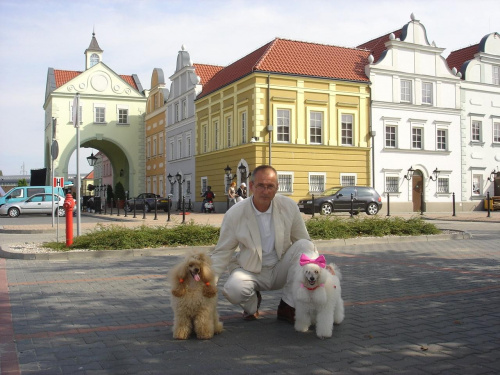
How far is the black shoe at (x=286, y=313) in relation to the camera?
552cm

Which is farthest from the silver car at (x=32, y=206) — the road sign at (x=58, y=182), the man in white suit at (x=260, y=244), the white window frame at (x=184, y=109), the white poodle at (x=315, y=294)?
the white poodle at (x=315, y=294)

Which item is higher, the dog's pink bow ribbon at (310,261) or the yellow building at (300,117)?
the yellow building at (300,117)

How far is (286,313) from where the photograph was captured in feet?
18.4

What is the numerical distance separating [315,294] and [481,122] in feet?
130

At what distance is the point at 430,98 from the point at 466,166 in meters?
5.68

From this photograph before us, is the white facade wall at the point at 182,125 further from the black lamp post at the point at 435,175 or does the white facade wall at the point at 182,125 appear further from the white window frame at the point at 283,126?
the black lamp post at the point at 435,175

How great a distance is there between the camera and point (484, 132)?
132 ft

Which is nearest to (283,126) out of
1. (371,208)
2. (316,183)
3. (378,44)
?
(316,183)

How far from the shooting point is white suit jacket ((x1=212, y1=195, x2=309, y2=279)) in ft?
17.7

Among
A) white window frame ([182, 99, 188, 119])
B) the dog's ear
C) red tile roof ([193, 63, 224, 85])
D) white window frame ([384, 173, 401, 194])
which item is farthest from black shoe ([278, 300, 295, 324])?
white window frame ([182, 99, 188, 119])

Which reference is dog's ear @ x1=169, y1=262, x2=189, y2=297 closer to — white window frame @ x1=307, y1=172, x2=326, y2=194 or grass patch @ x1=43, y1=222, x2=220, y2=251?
grass patch @ x1=43, y1=222, x2=220, y2=251

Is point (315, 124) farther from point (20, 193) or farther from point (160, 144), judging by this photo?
point (160, 144)

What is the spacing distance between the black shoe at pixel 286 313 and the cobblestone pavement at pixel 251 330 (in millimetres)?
87

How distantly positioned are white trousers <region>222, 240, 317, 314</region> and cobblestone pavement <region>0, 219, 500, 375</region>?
0.87 ft
